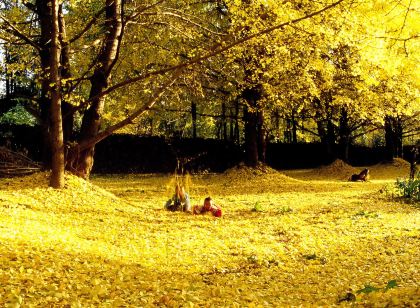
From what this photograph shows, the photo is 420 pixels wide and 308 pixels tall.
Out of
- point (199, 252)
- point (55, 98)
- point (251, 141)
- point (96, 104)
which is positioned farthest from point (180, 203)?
point (251, 141)

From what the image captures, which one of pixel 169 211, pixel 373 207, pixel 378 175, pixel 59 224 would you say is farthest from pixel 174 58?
pixel 378 175

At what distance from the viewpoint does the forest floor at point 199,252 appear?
4.73 m

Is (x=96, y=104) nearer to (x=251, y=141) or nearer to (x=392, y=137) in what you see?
(x=251, y=141)

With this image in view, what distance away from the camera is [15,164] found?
38.0ft

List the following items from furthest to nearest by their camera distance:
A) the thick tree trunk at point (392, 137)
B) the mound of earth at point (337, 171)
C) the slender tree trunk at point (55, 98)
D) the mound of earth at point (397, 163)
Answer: the thick tree trunk at point (392, 137), the mound of earth at point (397, 163), the mound of earth at point (337, 171), the slender tree trunk at point (55, 98)

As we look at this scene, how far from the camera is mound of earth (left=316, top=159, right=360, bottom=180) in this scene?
23744mm

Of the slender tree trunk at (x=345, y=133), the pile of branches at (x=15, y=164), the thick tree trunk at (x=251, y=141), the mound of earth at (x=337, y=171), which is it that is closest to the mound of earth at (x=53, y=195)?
the pile of branches at (x=15, y=164)

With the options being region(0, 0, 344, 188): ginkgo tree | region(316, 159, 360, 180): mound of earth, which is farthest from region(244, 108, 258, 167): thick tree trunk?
region(0, 0, 344, 188): ginkgo tree

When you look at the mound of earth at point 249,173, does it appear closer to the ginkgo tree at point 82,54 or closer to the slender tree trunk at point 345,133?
the ginkgo tree at point 82,54

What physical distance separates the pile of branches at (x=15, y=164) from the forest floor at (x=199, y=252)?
0.38 m

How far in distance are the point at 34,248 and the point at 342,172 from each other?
20.6 metres

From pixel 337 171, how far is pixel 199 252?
61.3 ft

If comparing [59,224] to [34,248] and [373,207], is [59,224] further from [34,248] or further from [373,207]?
[373,207]

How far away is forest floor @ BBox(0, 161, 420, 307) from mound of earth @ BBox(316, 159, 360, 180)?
10641mm
